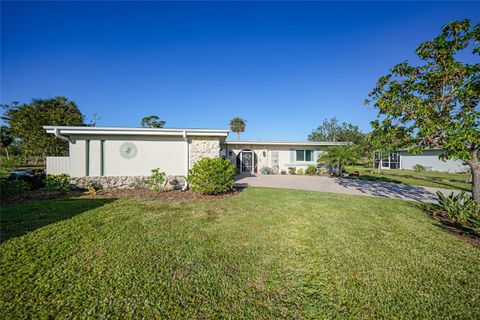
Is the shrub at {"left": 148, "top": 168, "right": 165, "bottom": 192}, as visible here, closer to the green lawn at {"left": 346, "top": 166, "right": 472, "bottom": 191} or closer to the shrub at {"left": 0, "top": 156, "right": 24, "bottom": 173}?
the shrub at {"left": 0, "top": 156, "right": 24, "bottom": 173}

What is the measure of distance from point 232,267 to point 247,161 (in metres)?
14.1

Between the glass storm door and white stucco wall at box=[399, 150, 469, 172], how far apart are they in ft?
60.7

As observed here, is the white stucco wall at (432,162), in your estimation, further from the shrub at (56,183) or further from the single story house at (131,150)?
the shrub at (56,183)

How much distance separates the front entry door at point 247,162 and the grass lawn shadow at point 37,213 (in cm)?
1151

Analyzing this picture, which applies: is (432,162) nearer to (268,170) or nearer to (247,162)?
(268,170)

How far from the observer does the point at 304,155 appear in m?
16.3

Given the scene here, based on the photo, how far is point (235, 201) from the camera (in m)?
6.82

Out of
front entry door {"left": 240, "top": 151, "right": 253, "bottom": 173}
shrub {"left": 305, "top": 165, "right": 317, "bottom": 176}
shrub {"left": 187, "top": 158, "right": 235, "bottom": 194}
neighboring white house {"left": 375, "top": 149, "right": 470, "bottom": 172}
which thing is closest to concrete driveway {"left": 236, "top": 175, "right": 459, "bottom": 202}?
shrub {"left": 187, "top": 158, "right": 235, "bottom": 194}

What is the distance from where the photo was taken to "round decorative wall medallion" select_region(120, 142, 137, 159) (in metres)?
8.82

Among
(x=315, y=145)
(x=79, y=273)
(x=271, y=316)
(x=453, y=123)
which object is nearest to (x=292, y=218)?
(x=271, y=316)

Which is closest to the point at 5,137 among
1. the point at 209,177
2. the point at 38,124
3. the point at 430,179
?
the point at 38,124

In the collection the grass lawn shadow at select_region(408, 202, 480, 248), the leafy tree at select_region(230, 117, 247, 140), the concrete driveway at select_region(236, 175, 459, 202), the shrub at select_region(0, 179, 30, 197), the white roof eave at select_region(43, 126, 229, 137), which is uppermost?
the leafy tree at select_region(230, 117, 247, 140)

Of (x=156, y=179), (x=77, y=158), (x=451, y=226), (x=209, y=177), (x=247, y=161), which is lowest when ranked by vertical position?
(x=451, y=226)

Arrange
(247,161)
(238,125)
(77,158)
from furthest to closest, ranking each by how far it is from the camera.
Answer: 1. (238,125)
2. (247,161)
3. (77,158)
